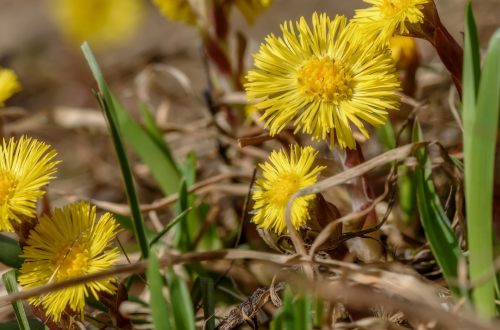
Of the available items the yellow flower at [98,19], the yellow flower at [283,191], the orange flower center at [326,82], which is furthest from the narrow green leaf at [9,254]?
the yellow flower at [98,19]

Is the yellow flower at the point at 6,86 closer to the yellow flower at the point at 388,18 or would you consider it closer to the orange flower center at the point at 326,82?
the orange flower center at the point at 326,82

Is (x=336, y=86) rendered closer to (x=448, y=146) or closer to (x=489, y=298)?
(x=489, y=298)

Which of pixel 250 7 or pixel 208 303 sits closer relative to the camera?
pixel 208 303

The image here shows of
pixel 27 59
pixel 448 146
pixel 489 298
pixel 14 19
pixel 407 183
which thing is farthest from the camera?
pixel 14 19

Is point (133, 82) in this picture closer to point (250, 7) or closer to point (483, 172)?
point (250, 7)

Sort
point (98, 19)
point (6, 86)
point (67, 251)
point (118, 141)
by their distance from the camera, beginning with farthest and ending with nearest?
point (98, 19)
point (6, 86)
point (118, 141)
point (67, 251)

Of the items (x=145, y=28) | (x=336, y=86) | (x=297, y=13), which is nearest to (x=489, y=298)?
(x=336, y=86)

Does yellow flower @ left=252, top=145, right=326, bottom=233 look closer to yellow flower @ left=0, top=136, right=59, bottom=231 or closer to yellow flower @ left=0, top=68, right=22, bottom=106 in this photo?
yellow flower @ left=0, top=136, right=59, bottom=231

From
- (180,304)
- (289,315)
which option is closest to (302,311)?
(289,315)
